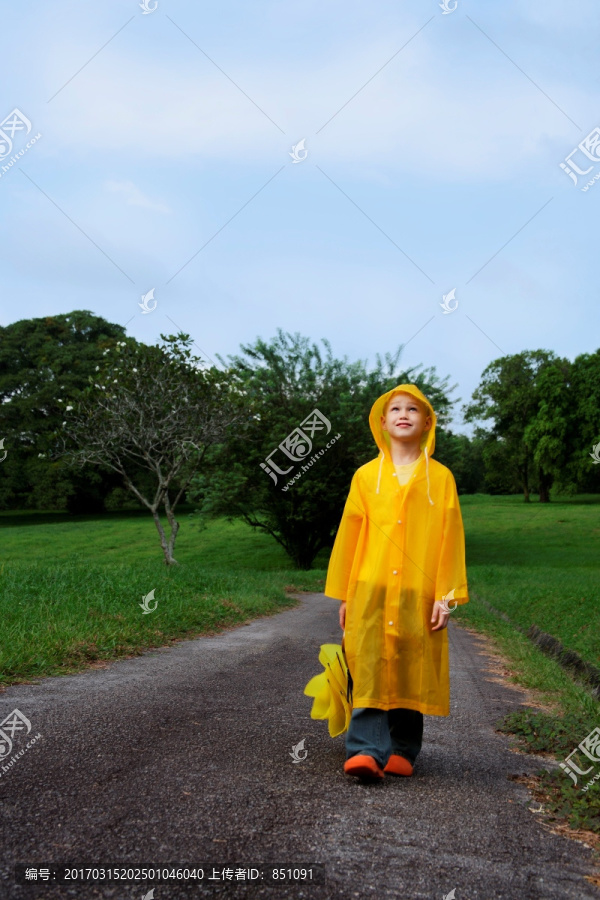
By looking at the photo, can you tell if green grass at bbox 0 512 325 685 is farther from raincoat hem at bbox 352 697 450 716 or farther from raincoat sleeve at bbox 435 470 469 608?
raincoat sleeve at bbox 435 470 469 608

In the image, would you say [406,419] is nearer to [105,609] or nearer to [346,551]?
[346,551]

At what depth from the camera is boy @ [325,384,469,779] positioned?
4.09 meters

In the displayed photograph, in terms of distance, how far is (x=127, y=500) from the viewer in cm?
4550

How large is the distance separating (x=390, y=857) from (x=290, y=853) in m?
0.37

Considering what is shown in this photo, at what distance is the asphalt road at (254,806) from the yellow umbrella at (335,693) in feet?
0.67

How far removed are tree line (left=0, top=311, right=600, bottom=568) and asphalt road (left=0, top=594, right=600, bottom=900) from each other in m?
13.5

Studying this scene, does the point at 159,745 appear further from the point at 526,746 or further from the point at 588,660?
the point at 588,660

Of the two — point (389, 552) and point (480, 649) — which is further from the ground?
point (389, 552)

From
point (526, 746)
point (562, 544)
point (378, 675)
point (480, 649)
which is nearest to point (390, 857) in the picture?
point (378, 675)

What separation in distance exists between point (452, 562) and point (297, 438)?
19818mm

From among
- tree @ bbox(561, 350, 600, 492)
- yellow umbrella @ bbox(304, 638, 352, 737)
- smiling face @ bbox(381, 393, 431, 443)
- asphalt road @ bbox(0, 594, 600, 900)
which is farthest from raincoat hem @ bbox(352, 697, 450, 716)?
tree @ bbox(561, 350, 600, 492)

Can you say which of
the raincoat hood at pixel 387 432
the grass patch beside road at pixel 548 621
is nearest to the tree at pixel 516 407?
the grass patch beside road at pixel 548 621

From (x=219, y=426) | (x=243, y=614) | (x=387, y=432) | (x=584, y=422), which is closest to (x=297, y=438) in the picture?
(x=219, y=426)

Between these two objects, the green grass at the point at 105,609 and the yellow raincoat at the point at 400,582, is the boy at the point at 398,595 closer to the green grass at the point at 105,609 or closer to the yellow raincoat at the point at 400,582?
the yellow raincoat at the point at 400,582
